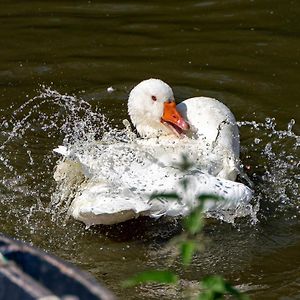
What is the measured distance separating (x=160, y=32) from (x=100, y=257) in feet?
14.2

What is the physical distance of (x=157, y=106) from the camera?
6023mm

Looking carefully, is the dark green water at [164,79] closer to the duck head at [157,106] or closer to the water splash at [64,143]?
the water splash at [64,143]

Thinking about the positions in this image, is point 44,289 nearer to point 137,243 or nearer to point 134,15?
point 137,243

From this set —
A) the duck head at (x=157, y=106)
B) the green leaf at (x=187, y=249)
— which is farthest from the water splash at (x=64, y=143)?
the green leaf at (x=187, y=249)

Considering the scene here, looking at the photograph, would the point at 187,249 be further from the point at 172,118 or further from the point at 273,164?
the point at 273,164

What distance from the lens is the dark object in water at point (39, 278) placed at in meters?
2.22

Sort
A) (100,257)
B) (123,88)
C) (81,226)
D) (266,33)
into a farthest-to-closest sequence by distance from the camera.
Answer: (266,33) < (123,88) < (81,226) < (100,257)

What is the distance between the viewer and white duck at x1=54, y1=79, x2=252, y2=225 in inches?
196

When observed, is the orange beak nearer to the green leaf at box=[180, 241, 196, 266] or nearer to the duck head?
→ the duck head

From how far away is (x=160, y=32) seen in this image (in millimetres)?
9039

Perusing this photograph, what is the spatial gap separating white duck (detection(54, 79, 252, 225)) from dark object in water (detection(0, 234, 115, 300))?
1990mm

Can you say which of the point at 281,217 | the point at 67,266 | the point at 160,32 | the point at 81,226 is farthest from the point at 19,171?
the point at 67,266

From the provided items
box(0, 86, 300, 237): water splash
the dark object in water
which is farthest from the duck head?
the dark object in water

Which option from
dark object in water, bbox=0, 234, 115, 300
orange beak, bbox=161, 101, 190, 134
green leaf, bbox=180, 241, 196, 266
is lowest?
orange beak, bbox=161, 101, 190, 134
